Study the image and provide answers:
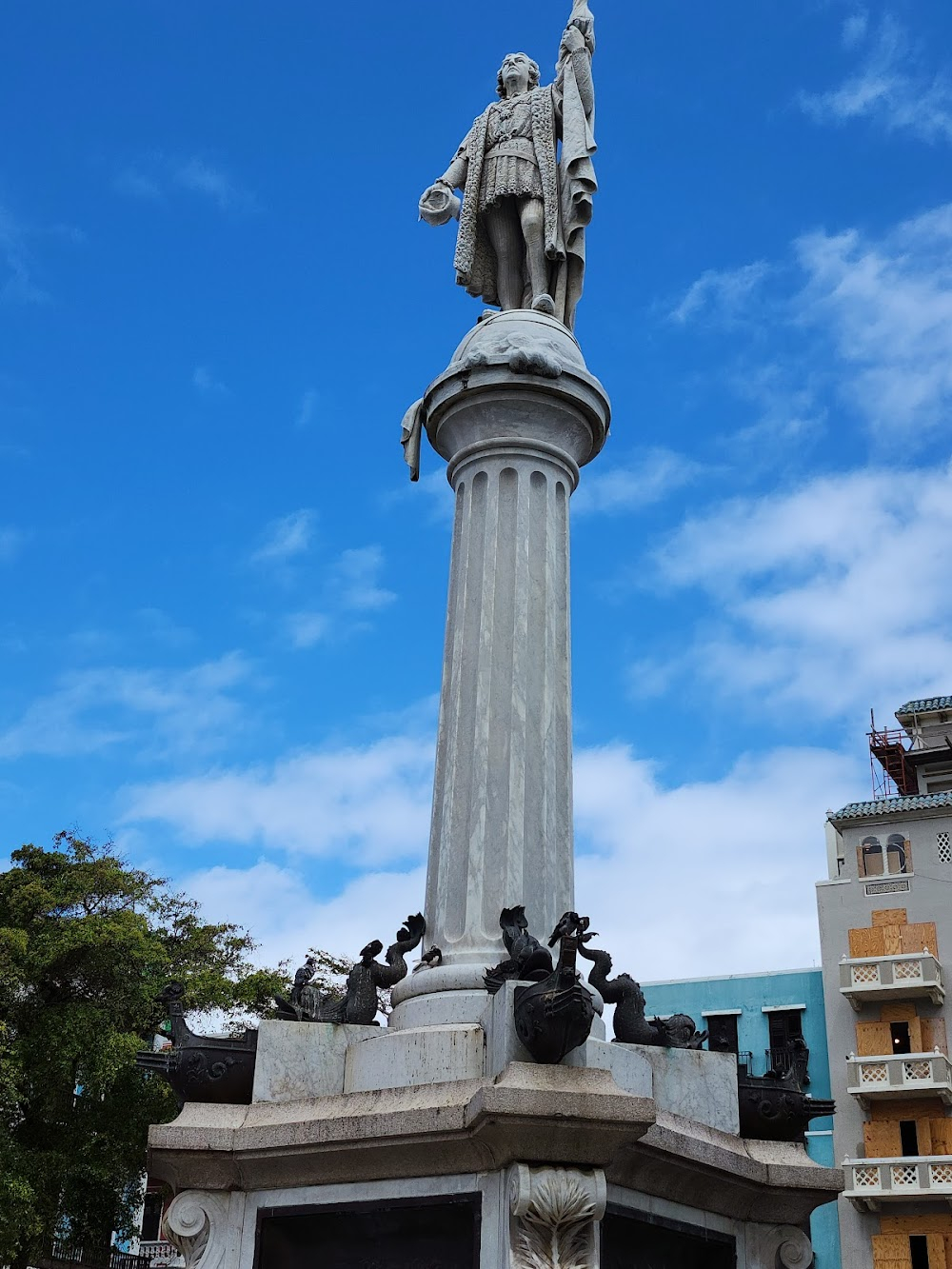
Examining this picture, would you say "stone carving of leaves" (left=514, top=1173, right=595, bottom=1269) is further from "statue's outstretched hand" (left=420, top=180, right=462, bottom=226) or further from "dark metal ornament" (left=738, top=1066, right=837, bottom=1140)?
"statue's outstretched hand" (left=420, top=180, right=462, bottom=226)

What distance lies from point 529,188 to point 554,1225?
8.78 metres

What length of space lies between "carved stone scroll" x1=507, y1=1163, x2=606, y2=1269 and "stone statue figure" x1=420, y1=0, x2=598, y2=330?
7562mm

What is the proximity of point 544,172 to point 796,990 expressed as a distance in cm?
3475

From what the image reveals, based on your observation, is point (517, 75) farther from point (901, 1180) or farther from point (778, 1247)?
point (901, 1180)

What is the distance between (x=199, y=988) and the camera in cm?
2858

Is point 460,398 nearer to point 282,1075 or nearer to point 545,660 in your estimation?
point 545,660

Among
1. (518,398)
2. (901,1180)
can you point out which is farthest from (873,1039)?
(518,398)

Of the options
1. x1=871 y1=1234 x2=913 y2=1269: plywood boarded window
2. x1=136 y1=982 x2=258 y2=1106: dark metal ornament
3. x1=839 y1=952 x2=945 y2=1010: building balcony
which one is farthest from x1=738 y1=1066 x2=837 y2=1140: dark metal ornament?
x1=871 y1=1234 x2=913 y2=1269: plywood boarded window

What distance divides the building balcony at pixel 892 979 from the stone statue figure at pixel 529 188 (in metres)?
31.9

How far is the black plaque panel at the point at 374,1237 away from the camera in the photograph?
25.5 feet

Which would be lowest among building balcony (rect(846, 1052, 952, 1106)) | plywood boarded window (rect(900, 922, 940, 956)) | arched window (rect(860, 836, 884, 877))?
building balcony (rect(846, 1052, 952, 1106))

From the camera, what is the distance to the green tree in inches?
1025

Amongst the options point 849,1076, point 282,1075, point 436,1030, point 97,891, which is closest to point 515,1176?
point 436,1030

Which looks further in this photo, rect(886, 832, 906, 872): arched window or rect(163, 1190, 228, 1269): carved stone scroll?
rect(886, 832, 906, 872): arched window
